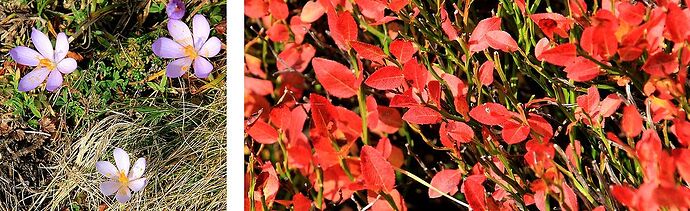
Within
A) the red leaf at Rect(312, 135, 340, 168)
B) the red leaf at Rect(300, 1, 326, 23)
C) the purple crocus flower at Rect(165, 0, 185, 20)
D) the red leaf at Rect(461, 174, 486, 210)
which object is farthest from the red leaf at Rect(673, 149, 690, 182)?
the purple crocus flower at Rect(165, 0, 185, 20)

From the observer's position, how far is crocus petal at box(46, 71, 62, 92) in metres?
1.26

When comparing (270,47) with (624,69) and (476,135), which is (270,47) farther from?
(624,69)

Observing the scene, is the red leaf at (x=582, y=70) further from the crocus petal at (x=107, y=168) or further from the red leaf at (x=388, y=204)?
the crocus petal at (x=107, y=168)

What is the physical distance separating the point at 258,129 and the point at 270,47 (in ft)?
0.53

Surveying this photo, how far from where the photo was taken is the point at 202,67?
1224 millimetres

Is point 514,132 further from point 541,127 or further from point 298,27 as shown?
point 298,27

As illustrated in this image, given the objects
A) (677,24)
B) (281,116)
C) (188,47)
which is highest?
(677,24)

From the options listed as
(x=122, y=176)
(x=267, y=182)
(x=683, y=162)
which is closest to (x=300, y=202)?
(x=267, y=182)

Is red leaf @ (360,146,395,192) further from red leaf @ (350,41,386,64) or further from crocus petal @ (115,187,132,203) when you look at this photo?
crocus petal @ (115,187,132,203)

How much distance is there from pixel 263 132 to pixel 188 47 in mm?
165

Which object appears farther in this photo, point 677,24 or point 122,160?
point 122,160

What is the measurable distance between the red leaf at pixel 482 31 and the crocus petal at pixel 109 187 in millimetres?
562

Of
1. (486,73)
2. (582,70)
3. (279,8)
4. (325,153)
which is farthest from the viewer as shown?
(279,8)

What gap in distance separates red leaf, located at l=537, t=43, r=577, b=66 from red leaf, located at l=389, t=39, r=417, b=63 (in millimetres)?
184
